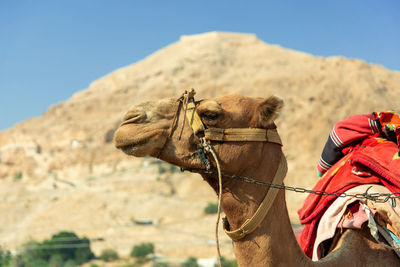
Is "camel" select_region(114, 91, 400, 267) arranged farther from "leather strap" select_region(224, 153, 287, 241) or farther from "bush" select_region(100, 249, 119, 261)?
"bush" select_region(100, 249, 119, 261)

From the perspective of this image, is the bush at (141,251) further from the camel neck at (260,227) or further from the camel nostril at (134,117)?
the camel nostril at (134,117)

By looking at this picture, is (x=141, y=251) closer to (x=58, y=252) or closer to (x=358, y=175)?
(x=58, y=252)

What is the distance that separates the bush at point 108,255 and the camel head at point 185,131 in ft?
92.1

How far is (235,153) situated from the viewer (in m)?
2.49

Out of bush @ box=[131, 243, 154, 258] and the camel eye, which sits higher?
the camel eye

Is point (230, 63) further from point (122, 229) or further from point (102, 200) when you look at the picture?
point (122, 229)

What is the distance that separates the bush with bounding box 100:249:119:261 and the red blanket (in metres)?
27.1

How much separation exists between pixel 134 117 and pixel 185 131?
31 cm

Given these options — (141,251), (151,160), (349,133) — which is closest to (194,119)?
(349,133)

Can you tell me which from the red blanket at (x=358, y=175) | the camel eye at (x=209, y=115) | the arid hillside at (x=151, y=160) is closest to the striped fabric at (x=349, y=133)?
the red blanket at (x=358, y=175)

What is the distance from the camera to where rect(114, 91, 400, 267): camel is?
8.06 feet

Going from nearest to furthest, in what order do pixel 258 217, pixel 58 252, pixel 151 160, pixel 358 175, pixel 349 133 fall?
pixel 258 217, pixel 358 175, pixel 349 133, pixel 58 252, pixel 151 160

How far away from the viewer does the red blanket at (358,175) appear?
10.6 ft

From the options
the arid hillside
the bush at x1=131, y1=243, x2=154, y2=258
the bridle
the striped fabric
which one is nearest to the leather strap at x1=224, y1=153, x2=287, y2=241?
the bridle
